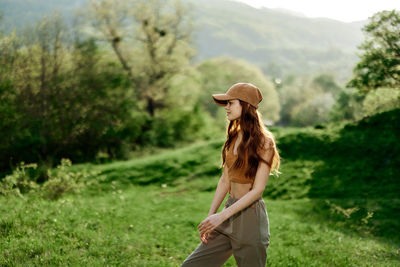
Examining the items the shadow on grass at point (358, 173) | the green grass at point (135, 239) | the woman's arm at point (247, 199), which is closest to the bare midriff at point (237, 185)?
the woman's arm at point (247, 199)

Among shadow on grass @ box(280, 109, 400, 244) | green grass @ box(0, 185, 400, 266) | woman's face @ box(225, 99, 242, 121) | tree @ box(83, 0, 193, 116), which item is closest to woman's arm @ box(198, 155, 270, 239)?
woman's face @ box(225, 99, 242, 121)

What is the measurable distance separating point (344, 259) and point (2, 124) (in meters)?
22.7

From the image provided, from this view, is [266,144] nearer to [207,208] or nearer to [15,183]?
[15,183]

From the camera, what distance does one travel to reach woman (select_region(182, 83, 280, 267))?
3.46 m

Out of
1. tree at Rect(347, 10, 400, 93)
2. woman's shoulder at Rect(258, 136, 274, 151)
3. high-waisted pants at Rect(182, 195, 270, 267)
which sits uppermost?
tree at Rect(347, 10, 400, 93)

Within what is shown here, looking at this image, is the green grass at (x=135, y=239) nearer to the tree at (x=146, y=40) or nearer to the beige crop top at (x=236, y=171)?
the beige crop top at (x=236, y=171)

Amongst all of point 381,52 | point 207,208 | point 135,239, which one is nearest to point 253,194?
point 135,239

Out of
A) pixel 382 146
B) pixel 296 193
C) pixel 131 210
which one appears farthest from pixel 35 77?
pixel 382 146

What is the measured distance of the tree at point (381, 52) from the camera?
2027 cm

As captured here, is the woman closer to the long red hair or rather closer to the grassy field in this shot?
the long red hair

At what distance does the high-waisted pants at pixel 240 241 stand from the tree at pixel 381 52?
2037 cm

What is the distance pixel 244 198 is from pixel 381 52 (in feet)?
68.7

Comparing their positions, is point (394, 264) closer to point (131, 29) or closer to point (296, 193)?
point (296, 193)

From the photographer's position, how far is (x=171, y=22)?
37.7 metres
